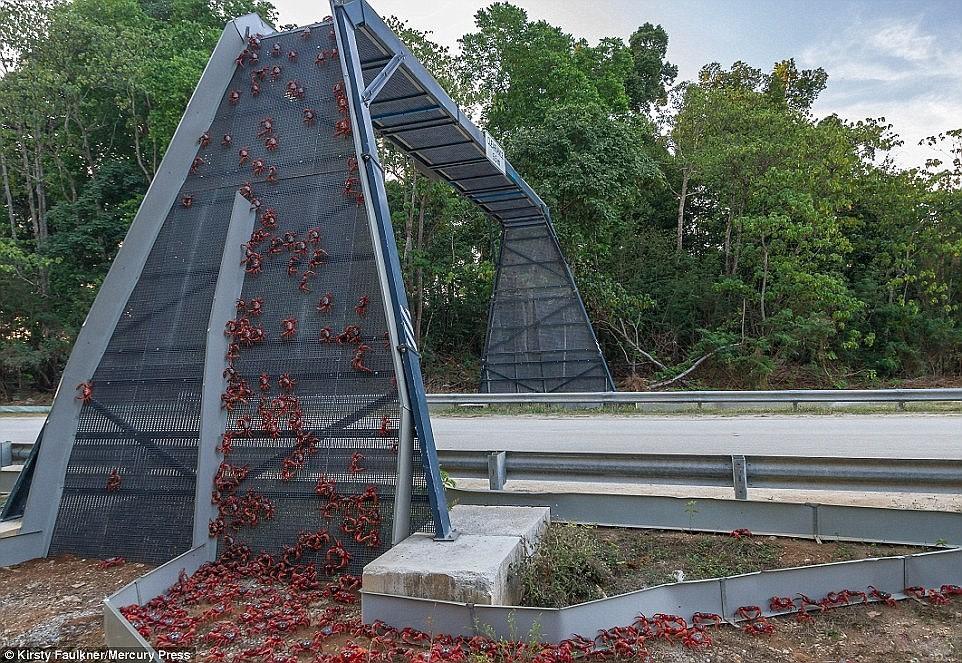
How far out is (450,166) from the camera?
12.7m

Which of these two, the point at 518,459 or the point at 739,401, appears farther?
the point at 739,401

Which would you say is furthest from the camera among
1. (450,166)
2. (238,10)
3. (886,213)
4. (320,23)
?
(238,10)

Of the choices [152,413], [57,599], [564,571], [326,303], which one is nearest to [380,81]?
[326,303]

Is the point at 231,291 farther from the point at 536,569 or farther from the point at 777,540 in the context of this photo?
the point at 777,540

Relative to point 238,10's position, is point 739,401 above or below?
below

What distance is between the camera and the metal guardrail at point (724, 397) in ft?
40.4

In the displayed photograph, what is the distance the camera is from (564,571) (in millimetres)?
3994

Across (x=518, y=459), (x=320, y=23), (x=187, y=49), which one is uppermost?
(x=187, y=49)

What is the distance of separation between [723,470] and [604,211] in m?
17.0

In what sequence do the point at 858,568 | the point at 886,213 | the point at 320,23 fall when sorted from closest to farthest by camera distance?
the point at 858,568
the point at 320,23
the point at 886,213

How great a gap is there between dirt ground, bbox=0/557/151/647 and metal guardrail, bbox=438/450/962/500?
2.77 metres

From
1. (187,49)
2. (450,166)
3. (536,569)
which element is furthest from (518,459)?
(187,49)

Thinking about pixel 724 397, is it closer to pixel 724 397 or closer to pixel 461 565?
pixel 724 397

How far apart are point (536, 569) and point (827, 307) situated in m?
20.5
